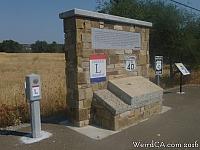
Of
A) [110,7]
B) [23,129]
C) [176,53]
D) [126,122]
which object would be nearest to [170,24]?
[176,53]

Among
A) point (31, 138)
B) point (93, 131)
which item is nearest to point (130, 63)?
point (93, 131)

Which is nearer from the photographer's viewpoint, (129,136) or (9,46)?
(129,136)

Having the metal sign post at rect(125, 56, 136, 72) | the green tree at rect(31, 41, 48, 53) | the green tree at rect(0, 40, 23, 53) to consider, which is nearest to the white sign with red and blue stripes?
the metal sign post at rect(125, 56, 136, 72)

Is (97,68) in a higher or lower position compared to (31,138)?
higher

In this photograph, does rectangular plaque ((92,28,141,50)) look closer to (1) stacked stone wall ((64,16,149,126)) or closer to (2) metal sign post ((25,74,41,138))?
(1) stacked stone wall ((64,16,149,126))

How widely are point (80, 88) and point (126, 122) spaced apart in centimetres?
131

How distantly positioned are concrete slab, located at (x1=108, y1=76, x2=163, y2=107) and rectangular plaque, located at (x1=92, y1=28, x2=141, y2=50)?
2.94 feet

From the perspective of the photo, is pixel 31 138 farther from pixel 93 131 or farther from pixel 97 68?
pixel 97 68

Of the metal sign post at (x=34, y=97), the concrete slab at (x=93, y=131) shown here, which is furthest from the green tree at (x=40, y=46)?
the metal sign post at (x=34, y=97)

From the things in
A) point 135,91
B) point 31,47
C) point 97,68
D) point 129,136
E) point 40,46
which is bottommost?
point 129,136

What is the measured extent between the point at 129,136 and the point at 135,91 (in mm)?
1469

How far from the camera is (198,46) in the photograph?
46.7 feet

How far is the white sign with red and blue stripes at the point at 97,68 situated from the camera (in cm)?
689

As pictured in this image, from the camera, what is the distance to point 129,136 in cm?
608
